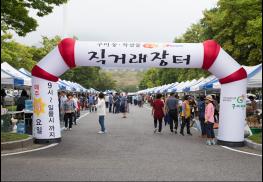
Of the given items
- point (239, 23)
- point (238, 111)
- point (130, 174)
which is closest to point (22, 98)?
point (238, 111)

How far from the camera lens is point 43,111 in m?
13.6

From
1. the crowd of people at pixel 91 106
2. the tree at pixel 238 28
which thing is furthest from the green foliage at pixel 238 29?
the crowd of people at pixel 91 106

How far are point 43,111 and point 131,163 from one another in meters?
5.13

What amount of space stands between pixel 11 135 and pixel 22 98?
471 centimetres

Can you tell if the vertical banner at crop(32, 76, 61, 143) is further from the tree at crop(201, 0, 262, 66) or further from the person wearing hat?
the tree at crop(201, 0, 262, 66)

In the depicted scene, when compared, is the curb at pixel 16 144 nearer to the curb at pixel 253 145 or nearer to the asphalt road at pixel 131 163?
the asphalt road at pixel 131 163

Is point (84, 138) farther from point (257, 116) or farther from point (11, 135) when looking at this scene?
point (257, 116)

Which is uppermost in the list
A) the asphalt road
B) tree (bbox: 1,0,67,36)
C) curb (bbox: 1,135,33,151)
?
tree (bbox: 1,0,67,36)

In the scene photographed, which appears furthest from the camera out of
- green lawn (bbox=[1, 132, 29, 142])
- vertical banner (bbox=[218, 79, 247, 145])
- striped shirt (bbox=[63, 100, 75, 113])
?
striped shirt (bbox=[63, 100, 75, 113])

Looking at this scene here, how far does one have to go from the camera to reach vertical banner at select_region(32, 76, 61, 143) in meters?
13.5

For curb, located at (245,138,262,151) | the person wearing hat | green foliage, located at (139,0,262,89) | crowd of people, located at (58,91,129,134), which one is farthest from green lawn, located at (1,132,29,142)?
green foliage, located at (139,0,262,89)

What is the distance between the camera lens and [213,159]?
33.7 feet

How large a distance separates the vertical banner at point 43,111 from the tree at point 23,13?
118 inches

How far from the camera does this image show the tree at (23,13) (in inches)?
584
